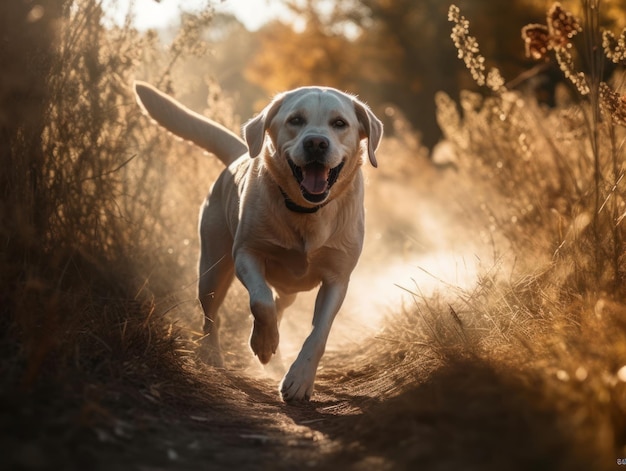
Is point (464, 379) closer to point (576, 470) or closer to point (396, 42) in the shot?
point (576, 470)

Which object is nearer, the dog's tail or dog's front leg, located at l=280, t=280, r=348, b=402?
dog's front leg, located at l=280, t=280, r=348, b=402

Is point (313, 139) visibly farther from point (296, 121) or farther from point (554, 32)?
point (554, 32)

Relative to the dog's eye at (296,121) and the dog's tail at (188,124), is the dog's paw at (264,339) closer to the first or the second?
the dog's eye at (296,121)

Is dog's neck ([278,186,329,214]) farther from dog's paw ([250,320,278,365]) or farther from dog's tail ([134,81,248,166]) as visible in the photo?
dog's tail ([134,81,248,166])

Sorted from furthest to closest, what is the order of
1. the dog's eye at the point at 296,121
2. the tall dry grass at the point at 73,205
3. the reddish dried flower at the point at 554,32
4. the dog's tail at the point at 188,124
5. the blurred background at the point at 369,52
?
the blurred background at the point at 369,52
the dog's tail at the point at 188,124
the dog's eye at the point at 296,121
the reddish dried flower at the point at 554,32
the tall dry grass at the point at 73,205

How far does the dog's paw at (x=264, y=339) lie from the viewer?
4.27 metres

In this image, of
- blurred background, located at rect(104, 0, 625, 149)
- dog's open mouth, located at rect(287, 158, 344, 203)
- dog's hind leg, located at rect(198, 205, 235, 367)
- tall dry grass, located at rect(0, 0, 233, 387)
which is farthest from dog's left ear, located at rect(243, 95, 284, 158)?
blurred background, located at rect(104, 0, 625, 149)

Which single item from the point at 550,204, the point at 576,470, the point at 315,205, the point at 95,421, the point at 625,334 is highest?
the point at 550,204

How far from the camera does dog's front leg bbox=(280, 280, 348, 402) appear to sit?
417cm

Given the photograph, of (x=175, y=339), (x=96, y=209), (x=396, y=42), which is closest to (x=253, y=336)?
(x=175, y=339)

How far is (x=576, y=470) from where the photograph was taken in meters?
2.24

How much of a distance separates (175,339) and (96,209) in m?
0.97

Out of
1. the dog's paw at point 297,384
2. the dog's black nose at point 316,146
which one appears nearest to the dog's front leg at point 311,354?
the dog's paw at point 297,384

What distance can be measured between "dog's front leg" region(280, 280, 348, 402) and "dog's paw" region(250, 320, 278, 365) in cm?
16
